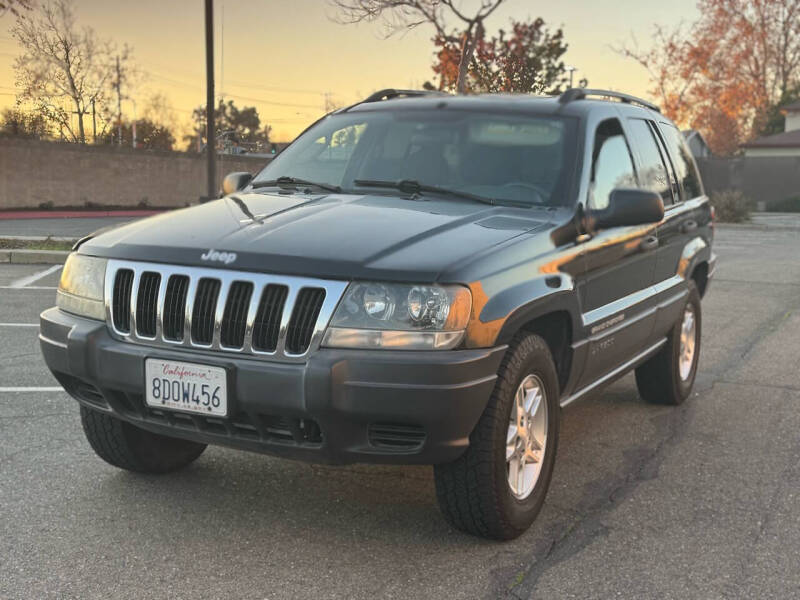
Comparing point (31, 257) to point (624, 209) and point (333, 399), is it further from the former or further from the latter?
point (333, 399)

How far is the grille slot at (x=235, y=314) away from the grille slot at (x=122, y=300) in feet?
1.50

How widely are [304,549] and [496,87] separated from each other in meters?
15.8

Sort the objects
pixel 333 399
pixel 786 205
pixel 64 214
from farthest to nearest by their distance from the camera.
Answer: pixel 786 205 → pixel 64 214 → pixel 333 399

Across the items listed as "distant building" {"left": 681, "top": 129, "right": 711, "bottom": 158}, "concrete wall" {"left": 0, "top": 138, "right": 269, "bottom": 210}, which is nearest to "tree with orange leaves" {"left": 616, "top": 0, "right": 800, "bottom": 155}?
"distant building" {"left": 681, "top": 129, "right": 711, "bottom": 158}

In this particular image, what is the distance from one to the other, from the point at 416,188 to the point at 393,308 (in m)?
1.29

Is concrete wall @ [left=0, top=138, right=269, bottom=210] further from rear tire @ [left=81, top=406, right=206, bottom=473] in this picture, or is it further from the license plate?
the license plate

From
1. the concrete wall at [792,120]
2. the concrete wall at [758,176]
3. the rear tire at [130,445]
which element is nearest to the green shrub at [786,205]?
the concrete wall at [758,176]

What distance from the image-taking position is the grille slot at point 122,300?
11.8 ft

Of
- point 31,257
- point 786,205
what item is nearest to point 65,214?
point 31,257

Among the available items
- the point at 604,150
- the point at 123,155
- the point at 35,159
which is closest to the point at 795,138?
the point at 123,155

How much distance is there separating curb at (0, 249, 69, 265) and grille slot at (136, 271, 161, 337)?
1091 cm

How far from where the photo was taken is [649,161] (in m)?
5.42

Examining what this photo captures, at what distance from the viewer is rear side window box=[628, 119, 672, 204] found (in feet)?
17.3

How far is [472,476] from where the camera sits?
350 centimetres
